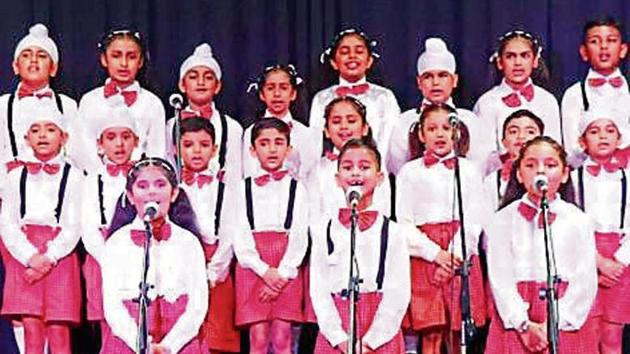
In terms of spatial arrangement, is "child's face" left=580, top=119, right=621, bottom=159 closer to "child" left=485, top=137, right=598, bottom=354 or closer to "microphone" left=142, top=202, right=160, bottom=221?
"child" left=485, top=137, right=598, bottom=354

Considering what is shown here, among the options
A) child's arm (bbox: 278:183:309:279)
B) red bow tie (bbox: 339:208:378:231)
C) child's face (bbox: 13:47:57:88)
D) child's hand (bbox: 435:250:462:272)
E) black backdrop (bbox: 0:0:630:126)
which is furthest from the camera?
black backdrop (bbox: 0:0:630:126)

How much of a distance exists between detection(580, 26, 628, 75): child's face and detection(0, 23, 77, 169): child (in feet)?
6.78

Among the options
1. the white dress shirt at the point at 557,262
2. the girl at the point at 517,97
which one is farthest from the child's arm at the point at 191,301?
the girl at the point at 517,97

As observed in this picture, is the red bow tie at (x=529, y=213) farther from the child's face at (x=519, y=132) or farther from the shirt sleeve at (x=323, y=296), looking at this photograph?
the shirt sleeve at (x=323, y=296)

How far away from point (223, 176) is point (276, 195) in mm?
419

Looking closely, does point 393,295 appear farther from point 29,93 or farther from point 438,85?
point 29,93

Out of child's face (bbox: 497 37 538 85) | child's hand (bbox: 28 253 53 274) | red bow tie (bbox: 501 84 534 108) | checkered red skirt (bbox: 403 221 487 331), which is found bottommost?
checkered red skirt (bbox: 403 221 487 331)

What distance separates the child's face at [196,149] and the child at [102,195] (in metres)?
0.19

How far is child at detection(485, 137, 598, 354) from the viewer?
4.93m

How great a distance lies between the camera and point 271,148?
5.51 m

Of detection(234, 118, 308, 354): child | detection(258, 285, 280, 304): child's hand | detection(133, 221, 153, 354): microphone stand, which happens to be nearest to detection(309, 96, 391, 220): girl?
detection(234, 118, 308, 354): child

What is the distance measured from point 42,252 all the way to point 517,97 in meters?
1.92

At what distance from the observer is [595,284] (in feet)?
16.3

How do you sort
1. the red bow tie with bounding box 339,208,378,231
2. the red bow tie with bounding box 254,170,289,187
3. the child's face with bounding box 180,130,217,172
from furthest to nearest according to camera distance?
the child's face with bounding box 180,130,217,172 → the red bow tie with bounding box 254,170,289,187 → the red bow tie with bounding box 339,208,378,231
